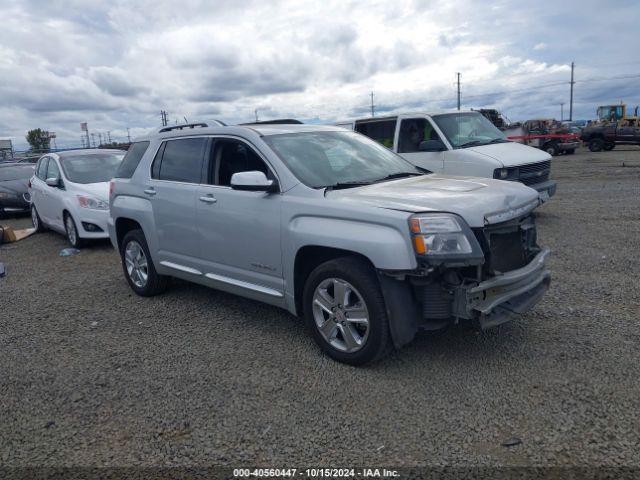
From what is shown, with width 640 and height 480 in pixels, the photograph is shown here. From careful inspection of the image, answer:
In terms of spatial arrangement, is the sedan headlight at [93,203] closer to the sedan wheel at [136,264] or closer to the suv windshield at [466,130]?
the sedan wheel at [136,264]

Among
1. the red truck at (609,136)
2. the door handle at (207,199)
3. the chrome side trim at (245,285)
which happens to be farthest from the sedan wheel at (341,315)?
the red truck at (609,136)

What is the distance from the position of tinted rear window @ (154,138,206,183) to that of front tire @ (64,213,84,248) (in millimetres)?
4183

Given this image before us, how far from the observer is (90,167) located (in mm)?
9961

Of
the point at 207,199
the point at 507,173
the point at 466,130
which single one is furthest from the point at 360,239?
the point at 466,130

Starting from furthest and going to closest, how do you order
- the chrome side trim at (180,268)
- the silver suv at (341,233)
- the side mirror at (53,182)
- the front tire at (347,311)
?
the side mirror at (53,182) < the chrome side trim at (180,268) < the front tire at (347,311) < the silver suv at (341,233)

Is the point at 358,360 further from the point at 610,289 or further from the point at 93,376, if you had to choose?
the point at 610,289

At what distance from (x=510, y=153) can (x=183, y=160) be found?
18.8 feet

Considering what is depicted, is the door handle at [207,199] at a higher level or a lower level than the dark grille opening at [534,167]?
higher

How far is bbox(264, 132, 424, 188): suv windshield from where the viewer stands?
14.4ft

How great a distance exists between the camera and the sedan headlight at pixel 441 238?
343 centimetres

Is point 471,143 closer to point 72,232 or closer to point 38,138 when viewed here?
point 72,232

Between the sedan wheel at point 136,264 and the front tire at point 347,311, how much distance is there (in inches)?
104

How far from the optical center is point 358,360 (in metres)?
3.87

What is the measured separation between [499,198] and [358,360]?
157cm
